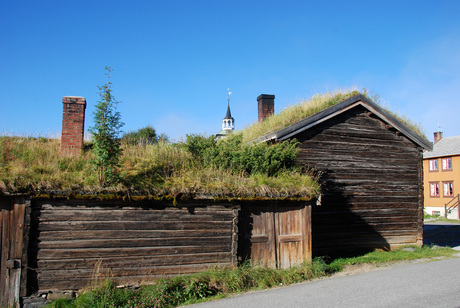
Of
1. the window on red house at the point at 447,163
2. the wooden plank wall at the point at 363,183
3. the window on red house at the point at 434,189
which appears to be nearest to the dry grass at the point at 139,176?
the wooden plank wall at the point at 363,183

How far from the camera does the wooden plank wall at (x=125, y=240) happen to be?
321 inches

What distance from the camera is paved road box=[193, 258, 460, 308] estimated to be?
768cm

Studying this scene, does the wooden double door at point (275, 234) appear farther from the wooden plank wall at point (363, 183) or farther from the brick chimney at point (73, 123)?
the brick chimney at point (73, 123)

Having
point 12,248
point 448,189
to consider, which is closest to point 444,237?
point 12,248

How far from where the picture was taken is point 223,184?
938cm

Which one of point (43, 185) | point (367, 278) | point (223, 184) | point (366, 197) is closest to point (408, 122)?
point (366, 197)

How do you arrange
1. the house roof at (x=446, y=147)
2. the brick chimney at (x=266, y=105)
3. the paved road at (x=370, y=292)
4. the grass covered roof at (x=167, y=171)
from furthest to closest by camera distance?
the house roof at (x=446, y=147), the brick chimney at (x=266, y=105), the grass covered roof at (x=167, y=171), the paved road at (x=370, y=292)

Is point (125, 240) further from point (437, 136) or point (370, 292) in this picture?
point (437, 136)

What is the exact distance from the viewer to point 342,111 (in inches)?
529

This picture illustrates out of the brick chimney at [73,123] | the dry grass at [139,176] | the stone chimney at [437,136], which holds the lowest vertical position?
the dry grass at [139,176]

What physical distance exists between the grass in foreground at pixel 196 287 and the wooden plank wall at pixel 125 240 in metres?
0.35

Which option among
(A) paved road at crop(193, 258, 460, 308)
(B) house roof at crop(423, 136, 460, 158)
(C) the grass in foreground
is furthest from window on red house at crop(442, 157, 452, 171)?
(C) the grass in foreground

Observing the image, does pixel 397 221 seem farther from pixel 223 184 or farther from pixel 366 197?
pixel 223 184

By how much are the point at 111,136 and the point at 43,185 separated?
74.1 inches
